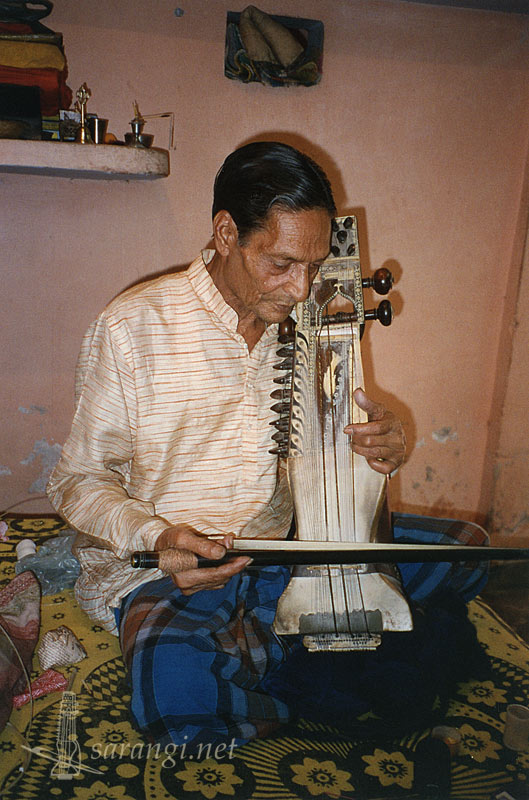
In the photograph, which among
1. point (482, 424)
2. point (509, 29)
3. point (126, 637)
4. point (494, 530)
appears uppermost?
point (509, 29)

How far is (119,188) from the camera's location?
1.74 metres

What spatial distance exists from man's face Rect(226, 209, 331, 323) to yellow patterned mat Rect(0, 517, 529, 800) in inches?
27.4

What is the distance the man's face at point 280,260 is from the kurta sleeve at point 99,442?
250 millimetres

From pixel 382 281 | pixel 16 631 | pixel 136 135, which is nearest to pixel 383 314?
pixel 382 281

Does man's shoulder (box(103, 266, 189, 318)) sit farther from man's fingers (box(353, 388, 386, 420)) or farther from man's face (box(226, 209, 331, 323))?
man's fingers (box(353, 388, 386, 420))

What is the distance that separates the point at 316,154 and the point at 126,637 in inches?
52.3

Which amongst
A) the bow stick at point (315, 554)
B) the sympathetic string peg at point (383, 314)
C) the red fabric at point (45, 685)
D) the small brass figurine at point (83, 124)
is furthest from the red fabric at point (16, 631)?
the small brass figurine at point (83, 124)

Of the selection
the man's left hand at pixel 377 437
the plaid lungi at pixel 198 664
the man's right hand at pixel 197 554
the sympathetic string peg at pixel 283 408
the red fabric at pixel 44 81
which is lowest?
the plaid lungi at pixel 198 664

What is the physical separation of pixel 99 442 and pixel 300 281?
1.45ft

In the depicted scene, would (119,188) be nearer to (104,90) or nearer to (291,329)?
(104,90)

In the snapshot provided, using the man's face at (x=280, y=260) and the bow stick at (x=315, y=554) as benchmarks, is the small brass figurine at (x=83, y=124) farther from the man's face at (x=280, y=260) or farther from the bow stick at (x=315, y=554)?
the bow stick at (x=315, y=554)

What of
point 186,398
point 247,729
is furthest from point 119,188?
point 247,729

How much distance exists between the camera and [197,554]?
1000 mm

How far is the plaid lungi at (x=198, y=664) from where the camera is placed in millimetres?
1080
